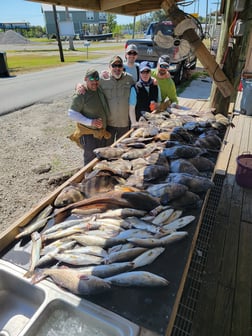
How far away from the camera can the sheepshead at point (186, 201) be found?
181 centimetres

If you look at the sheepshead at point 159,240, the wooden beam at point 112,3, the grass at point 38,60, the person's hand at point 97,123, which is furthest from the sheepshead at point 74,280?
the grass at point 38,60

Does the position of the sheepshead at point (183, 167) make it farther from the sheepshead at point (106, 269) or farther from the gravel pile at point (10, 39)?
the gravel pile at point (10, 39)

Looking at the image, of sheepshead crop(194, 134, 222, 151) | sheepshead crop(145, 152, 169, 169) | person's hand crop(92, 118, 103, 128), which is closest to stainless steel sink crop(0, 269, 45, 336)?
sheepshead crop(145, 152, 169, 169)

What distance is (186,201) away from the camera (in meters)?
1.82

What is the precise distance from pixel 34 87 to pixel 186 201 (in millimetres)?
11893

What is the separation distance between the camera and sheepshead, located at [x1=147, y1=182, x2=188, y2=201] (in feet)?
5.99

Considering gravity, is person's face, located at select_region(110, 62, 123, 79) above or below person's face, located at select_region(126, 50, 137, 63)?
below

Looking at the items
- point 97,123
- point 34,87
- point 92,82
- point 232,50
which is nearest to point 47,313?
point 97,123

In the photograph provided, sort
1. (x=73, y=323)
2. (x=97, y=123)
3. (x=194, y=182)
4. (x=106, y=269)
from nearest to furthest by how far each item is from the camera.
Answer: (x=73, y=323) < (x=106, y=269) < (x=194, y=182) < (x=97, y=123)

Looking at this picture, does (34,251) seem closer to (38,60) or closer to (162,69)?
(162,69)

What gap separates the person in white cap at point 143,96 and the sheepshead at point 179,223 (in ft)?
6.63

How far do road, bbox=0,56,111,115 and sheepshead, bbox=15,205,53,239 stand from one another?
751 cm

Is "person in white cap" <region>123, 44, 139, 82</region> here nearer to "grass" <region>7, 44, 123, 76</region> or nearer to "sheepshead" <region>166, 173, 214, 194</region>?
"sheepshead" <region>166, 173, 214, 194</region>

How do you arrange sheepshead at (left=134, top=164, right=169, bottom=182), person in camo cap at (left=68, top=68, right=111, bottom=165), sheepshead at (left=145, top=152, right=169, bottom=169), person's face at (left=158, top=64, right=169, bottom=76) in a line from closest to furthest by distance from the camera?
sheepshead at (left=134, top=164, right=169, bottom=182), sheepshead at (left=145, top=152, right=169, bottom=169), person in camo cap at (left=68, top=68, right=111, bottom=165), person's face at (left=158, top=64, right=169, bottom=76)
